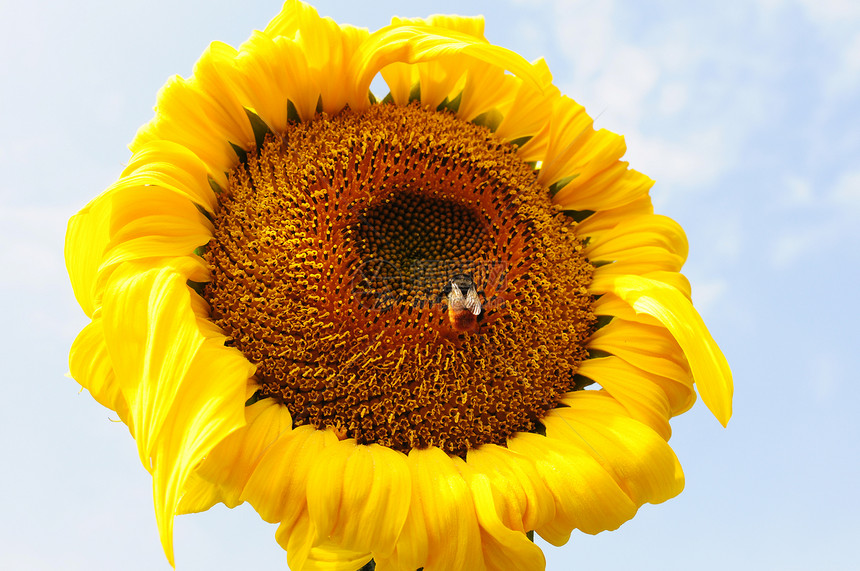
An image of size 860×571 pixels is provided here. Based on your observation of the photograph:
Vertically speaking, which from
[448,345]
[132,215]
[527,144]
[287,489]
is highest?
[527,144]

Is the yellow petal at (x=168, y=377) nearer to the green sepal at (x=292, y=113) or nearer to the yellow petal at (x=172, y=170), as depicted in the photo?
the yellow petal at (x=172, y=170)

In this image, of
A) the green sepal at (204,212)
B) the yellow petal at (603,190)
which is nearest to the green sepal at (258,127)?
the green sepal at (204,212)

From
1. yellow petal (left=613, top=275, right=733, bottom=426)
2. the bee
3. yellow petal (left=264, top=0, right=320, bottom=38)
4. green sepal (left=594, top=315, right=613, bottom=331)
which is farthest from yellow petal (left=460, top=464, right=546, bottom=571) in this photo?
yellow petal (left=264, top=0, right=320, bottom=38)

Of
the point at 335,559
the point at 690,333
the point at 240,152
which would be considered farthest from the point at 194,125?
the point at 690,333

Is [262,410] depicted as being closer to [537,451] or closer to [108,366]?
[108,366]

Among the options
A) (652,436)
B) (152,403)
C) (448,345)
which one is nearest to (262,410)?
(152,403)

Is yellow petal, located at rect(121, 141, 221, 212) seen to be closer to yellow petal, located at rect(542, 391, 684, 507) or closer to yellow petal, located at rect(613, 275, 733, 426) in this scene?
yellow petal, located at rect(542, 391, 684, 507)

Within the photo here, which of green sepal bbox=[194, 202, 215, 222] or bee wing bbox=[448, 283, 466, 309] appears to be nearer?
bee wing bbox=[448, 283, 466, 309]

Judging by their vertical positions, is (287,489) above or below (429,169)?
below
